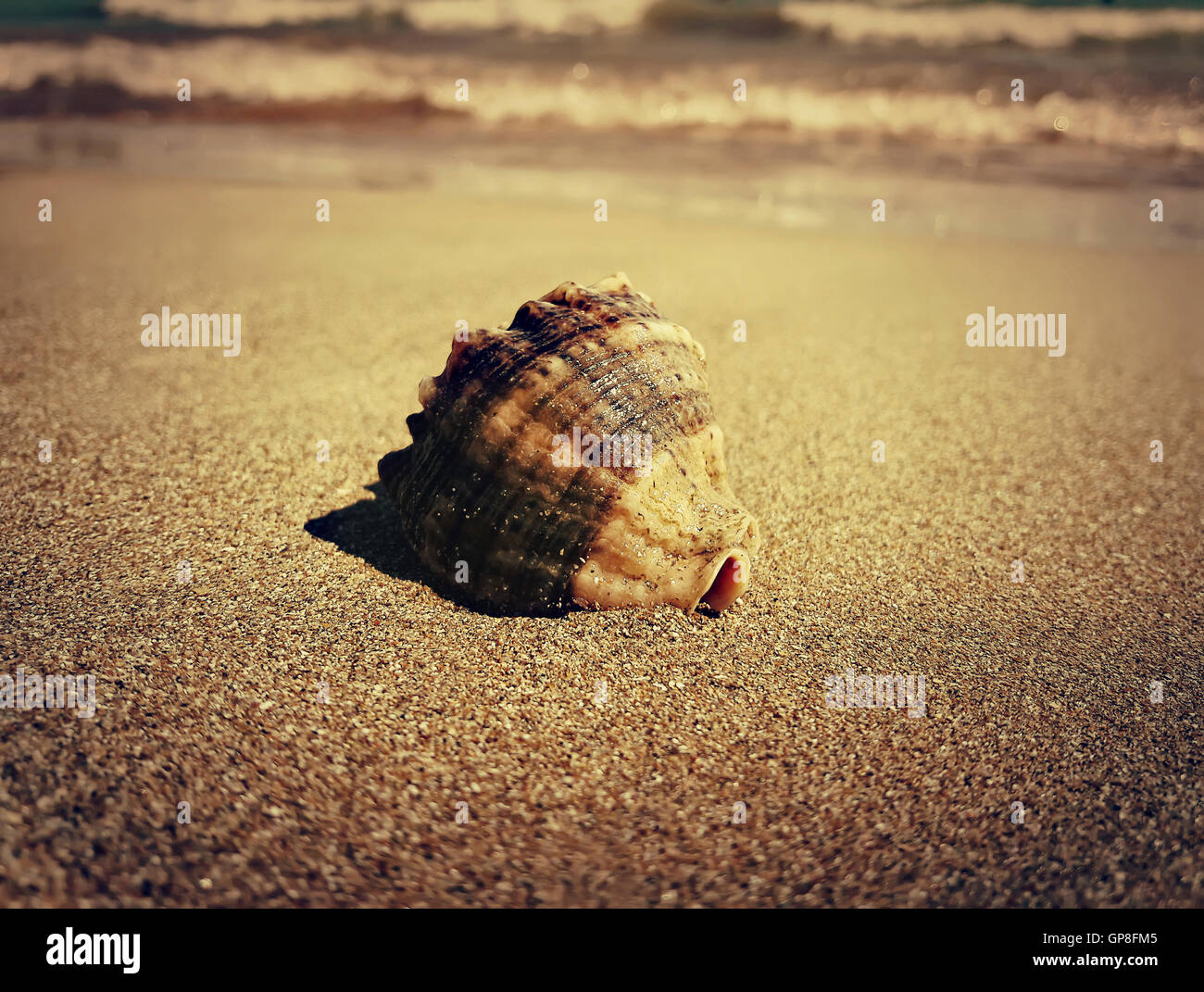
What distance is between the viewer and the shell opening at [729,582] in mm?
2412

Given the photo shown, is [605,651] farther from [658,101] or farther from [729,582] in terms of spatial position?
[658,101]

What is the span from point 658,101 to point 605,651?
1106 cm

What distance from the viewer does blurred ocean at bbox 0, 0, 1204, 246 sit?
8555mm

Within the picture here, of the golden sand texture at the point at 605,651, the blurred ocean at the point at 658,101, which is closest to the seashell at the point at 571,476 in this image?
the golden sand texture at the point at 605,651

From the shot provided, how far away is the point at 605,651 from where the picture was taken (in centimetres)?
229

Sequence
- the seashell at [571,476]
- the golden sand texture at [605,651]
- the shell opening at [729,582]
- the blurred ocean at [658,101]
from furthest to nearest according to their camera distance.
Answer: the blurred ocean at [658,101] → the shell opening at [729,582] → the seashell at [571,476] → the golden sand texture at [605,651]

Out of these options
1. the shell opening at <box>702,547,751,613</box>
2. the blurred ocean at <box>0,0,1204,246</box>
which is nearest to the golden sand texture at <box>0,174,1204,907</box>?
the shell opening at <box>702,547,751,613</box>

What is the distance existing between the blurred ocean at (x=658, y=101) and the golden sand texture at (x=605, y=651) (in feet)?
13.4

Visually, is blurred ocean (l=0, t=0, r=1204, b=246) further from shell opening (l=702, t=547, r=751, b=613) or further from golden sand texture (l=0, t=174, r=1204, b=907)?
shell opening (l=702, t=547, r=751, b=613)

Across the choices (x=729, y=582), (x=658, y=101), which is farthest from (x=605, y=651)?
(x=658, y=101)

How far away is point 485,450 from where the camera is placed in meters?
2.35

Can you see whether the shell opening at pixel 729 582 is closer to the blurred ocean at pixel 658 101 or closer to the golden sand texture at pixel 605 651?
the golden sand texture at pixel 605 651
